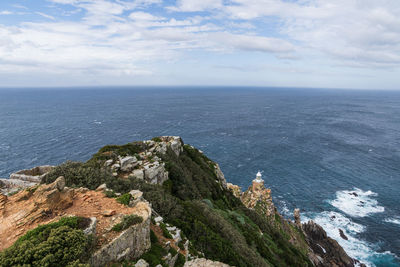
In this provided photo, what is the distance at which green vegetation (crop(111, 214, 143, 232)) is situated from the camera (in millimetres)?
11316

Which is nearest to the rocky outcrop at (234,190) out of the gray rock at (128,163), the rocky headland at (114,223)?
the rocky headland at (114,223)

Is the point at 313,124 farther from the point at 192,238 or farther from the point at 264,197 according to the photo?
the point at 192,238

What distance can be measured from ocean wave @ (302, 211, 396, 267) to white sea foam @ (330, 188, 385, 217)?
3.66 m

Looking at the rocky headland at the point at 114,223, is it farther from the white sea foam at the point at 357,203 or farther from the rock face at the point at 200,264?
the white sea foam at the point at 357,203

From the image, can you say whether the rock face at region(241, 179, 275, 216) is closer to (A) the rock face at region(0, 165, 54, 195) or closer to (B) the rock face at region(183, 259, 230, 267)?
(B) the rock face at region(183, 259, 230, 267)

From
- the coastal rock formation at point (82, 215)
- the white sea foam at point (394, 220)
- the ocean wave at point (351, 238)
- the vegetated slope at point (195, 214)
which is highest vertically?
the coastal rock formation at point (82, 215)

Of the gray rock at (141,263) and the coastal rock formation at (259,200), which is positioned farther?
the coastal rock formation at (259,200)

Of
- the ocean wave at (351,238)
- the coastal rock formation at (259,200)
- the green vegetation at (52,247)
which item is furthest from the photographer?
the coastal rock formation at (259,200)

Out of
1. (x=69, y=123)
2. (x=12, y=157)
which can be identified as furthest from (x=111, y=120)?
(x=12, y=157)

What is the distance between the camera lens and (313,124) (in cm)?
14025

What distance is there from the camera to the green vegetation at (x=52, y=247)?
8434 mm

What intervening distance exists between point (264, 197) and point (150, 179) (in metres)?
30.5

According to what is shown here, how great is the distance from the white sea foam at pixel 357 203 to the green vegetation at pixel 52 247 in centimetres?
6638

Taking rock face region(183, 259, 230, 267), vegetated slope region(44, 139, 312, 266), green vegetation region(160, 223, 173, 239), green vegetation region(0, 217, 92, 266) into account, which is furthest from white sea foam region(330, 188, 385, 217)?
green vegetation region(0, 217, 92, 266)
